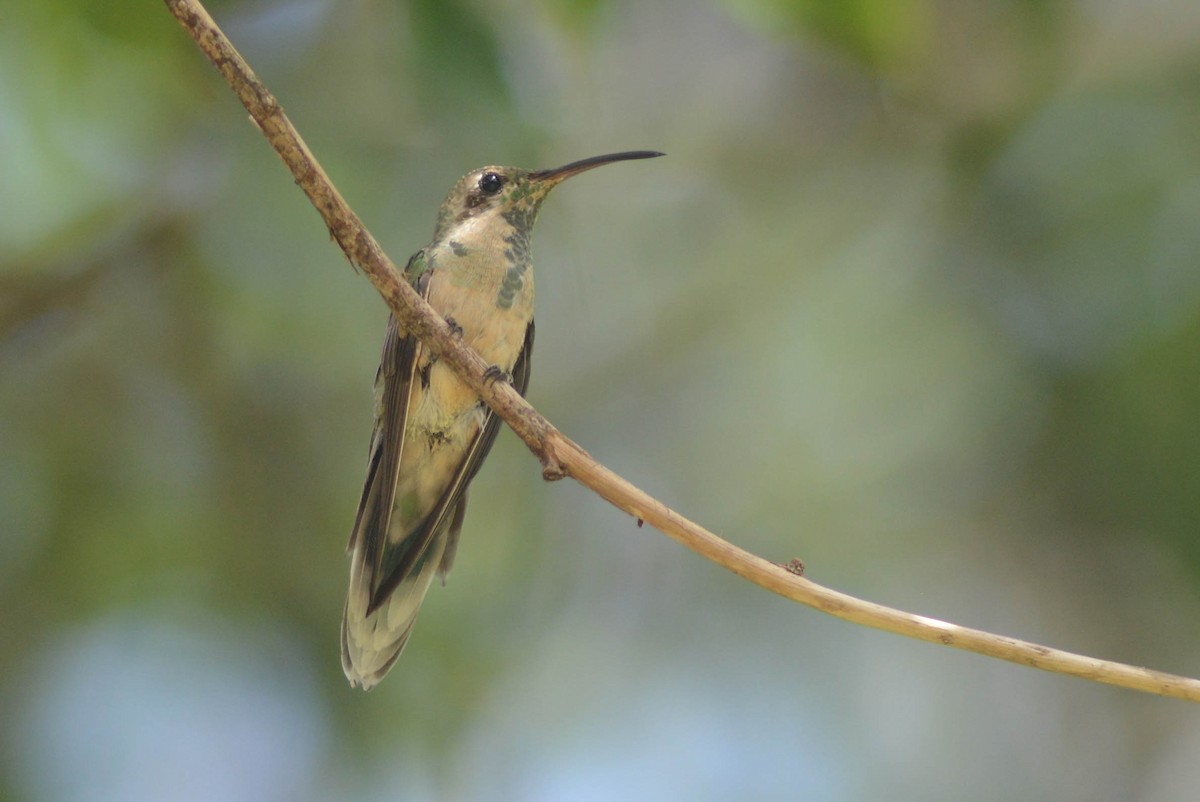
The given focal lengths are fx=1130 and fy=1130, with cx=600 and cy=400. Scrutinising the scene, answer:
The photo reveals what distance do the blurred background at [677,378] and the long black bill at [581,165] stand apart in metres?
0.18

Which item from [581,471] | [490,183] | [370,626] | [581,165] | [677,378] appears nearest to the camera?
[581,471]

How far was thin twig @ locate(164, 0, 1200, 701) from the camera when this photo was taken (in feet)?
6.88

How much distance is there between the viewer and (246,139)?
548cm

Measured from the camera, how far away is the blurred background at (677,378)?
5.17m

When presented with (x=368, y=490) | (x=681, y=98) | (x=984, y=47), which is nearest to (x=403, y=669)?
(x=368, y=490)

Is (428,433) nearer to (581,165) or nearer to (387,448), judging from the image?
(387,448)

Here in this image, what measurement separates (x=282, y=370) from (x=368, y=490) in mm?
2681

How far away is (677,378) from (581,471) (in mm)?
4613

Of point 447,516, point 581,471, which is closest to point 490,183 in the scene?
point 447,516

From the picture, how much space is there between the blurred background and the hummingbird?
2.04 feet

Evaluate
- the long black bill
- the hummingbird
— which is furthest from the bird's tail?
the long black bill

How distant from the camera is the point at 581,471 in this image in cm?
246

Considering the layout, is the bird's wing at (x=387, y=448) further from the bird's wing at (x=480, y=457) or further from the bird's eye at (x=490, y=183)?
the bird's eye at (x=490, y=183)

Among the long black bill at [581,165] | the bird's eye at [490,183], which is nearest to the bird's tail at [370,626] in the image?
the bird's eye at [490,183]
